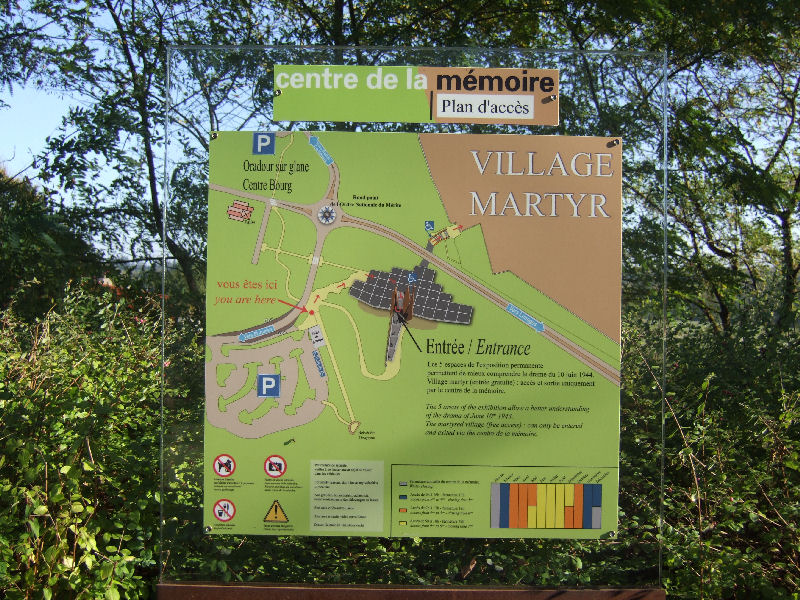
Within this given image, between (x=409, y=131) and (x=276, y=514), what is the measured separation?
156 centimetres

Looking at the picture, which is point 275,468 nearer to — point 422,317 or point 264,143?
point 422,317

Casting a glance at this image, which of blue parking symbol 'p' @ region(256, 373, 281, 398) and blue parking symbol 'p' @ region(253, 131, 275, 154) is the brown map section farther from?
blue parking symbol 'p' @ region(256, 373, 281, 398)

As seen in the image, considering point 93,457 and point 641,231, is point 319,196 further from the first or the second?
point 93,457

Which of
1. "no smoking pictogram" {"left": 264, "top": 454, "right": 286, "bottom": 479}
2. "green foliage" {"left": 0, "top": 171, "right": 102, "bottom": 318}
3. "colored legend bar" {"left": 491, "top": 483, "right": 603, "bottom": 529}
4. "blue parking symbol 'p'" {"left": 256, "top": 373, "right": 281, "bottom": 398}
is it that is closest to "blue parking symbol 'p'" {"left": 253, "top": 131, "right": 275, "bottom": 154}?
"blue parking symbol 'p'" {"left": 256, "top": 373, "right": 281, "bottom": 398}

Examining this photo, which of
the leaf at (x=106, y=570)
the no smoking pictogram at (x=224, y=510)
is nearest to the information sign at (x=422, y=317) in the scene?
the no smoking pictogram at (x=224, y=510)

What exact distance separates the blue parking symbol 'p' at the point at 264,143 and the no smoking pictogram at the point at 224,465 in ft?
3.85

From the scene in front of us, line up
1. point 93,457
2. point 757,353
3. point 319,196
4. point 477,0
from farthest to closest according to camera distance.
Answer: point 477,0, point 757,353, point 93,457, point 319,196

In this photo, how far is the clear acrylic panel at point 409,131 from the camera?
262cm

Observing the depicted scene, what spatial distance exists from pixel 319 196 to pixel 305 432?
0.90 m

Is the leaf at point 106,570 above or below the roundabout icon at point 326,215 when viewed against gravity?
below

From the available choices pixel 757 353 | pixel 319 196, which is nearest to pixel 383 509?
pixel 319 196

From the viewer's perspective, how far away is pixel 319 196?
2576 millimetres

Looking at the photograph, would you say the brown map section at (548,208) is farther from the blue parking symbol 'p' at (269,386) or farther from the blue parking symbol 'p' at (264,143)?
the blue parking symbol 'p' at (269,386)

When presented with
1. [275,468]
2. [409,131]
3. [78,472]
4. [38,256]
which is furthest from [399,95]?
[38,256]
